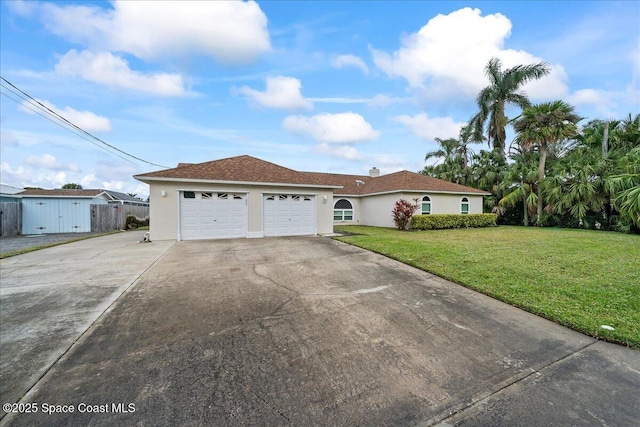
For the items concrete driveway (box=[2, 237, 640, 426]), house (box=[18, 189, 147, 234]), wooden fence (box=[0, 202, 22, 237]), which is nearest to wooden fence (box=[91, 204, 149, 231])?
house (box=[18, 189, 147, 234])

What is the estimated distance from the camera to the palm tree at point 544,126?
50.3ft

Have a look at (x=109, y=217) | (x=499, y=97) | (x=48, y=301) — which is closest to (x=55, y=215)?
(x=109, y=217)

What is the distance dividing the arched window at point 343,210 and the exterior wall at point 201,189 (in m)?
6.09

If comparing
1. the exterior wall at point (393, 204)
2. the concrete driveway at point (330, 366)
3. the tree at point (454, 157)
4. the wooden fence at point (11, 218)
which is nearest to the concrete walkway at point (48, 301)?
the concrete driveway at point (330, 366)

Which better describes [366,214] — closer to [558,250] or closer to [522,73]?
[558,250]

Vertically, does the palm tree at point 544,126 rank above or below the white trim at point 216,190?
above

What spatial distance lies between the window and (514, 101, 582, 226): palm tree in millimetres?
6788

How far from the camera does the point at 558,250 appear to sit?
27.3 ft

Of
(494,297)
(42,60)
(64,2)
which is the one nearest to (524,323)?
(494,297)

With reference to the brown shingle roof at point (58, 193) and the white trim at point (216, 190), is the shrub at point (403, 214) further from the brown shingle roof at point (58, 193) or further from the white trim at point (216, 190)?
the brown shingle roof at point (58, 193)

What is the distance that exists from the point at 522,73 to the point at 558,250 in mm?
19250

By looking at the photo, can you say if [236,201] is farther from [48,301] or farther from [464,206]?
[464,206]

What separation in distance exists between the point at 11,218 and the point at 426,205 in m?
24.9

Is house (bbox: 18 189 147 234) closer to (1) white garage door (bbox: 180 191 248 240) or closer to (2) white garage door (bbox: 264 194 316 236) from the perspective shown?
(1) white garage door (bbox: 180 191 248 240)
